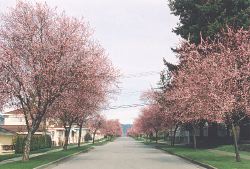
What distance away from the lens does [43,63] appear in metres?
30.2

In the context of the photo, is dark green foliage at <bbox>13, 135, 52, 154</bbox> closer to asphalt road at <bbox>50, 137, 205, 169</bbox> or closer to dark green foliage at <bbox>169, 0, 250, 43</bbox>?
asphalt road at <bbox>50, 137, 205, 169</bbox>

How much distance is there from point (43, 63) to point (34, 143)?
2492 cm

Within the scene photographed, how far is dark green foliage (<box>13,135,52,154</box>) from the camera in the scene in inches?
1822

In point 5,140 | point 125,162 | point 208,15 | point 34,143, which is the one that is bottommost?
point 125,162

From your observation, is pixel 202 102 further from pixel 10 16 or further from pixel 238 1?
pixel 238 1

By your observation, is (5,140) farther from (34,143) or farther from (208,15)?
(208,15)

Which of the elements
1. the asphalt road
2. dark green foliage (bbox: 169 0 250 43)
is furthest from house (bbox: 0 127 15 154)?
dark green foliage (bbox: 169 0 250 43)

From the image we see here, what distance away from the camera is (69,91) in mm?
31703

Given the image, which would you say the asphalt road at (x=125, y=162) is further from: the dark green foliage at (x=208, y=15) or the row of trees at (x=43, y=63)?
the dark green foliage at (x=208, y=15)

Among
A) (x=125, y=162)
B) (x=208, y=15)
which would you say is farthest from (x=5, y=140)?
(x=125, y=162)

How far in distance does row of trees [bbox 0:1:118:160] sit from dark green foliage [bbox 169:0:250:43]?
13.6m

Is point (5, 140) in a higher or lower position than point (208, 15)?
lower

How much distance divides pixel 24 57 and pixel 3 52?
1.47m

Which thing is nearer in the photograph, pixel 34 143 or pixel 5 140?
pixel 34 143
